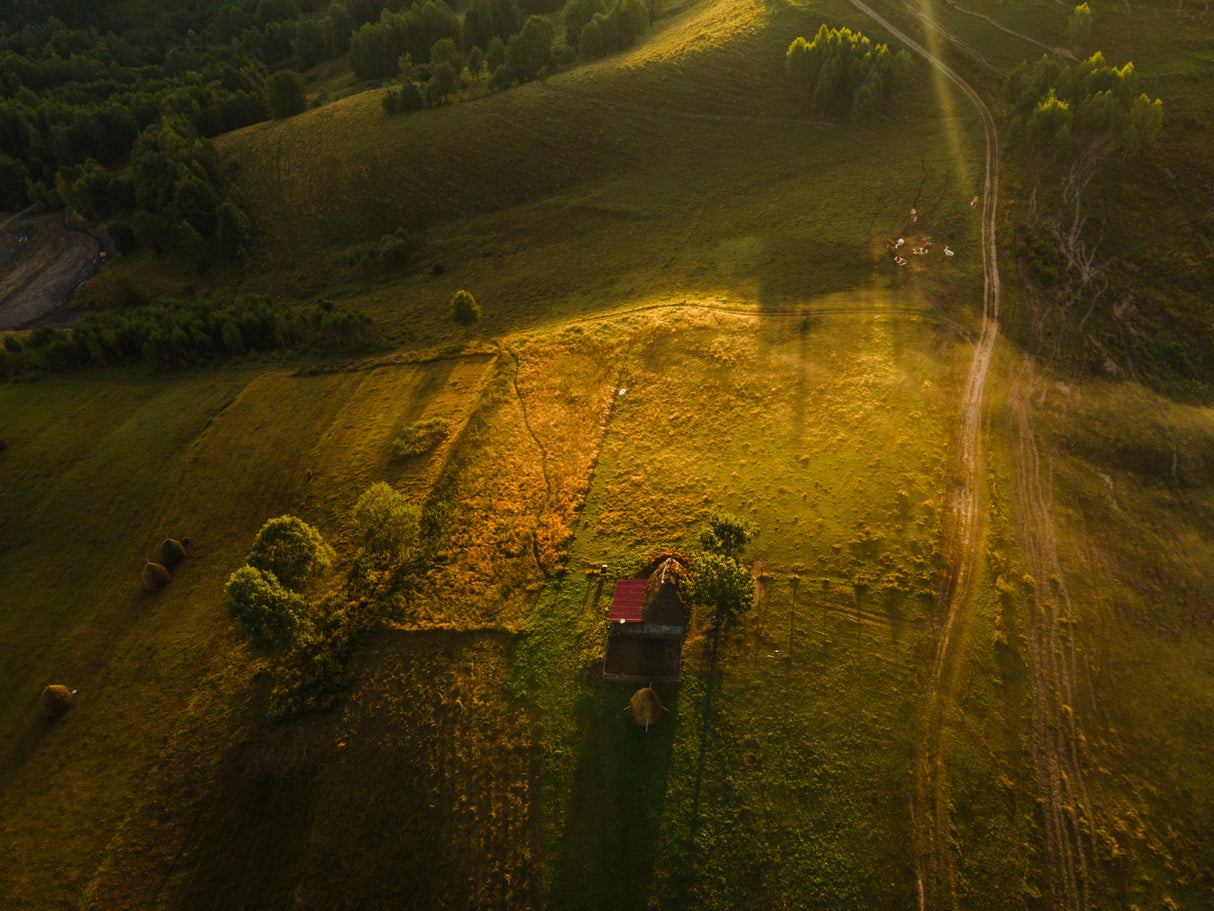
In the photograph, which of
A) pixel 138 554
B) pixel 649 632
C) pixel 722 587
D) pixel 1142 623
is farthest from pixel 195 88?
pixel 1142 623

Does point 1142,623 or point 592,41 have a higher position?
point 592,41

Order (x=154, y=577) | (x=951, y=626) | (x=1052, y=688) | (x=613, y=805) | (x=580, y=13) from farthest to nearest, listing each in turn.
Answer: (x=580, y=13) < (x=154, y=577) < (x=951, y=626) < (x=1052, y=688) < (x=613, y=805)

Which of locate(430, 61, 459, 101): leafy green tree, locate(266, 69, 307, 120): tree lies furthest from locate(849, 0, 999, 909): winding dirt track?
locate(266, 69, 307, 120): tree

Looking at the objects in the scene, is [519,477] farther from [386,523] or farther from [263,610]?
[263,610]

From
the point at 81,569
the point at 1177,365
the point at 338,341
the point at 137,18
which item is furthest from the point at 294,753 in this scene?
the point at 137,18

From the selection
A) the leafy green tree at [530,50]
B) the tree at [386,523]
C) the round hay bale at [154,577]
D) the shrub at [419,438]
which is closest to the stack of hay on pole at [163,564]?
the round hay bale at [154,577]

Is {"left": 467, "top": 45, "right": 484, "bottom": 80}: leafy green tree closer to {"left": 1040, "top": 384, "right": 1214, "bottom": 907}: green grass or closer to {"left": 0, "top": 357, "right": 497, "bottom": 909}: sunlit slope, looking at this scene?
{"left": 0, "top": 357, "right": 497, "bottom": 909}: sunlit slope
